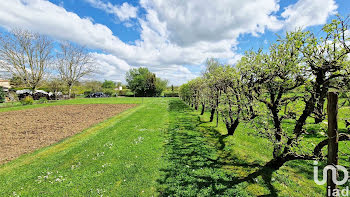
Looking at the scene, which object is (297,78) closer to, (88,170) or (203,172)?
(203,172)

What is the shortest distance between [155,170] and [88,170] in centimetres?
235

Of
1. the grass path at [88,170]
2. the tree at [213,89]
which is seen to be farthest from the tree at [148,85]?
the grass path at [88,170]

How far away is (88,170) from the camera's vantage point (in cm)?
472

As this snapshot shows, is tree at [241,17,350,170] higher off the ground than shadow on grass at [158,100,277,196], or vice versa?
tree at [241,17,350,170]

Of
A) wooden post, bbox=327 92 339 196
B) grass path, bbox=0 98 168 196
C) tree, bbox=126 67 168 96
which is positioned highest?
tree, bbox=126 67 168 96

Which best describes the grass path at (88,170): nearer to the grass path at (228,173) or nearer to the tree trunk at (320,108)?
the grass path at (228,173)

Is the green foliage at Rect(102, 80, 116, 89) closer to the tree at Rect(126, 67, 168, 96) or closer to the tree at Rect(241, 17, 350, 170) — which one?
the tree at Rect(126, 67, 168, 96)

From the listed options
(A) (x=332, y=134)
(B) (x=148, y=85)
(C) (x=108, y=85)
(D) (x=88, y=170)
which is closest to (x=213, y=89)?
(A) (x=332, y=134)

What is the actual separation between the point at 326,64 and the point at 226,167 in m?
4.01

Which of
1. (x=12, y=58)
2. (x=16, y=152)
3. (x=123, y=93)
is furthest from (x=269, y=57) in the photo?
(x=123, y=93)

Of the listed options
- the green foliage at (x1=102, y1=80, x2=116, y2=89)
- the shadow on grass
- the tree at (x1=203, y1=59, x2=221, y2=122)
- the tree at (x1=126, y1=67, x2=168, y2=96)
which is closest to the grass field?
the shadow on grass

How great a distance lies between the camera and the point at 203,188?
3.80m

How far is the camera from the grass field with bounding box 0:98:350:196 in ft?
12.3

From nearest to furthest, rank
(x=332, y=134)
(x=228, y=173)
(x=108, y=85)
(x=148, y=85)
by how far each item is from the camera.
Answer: (x=332, y=134), (x=228, y=173), (x=148, y=85), (x=108, y=85)
